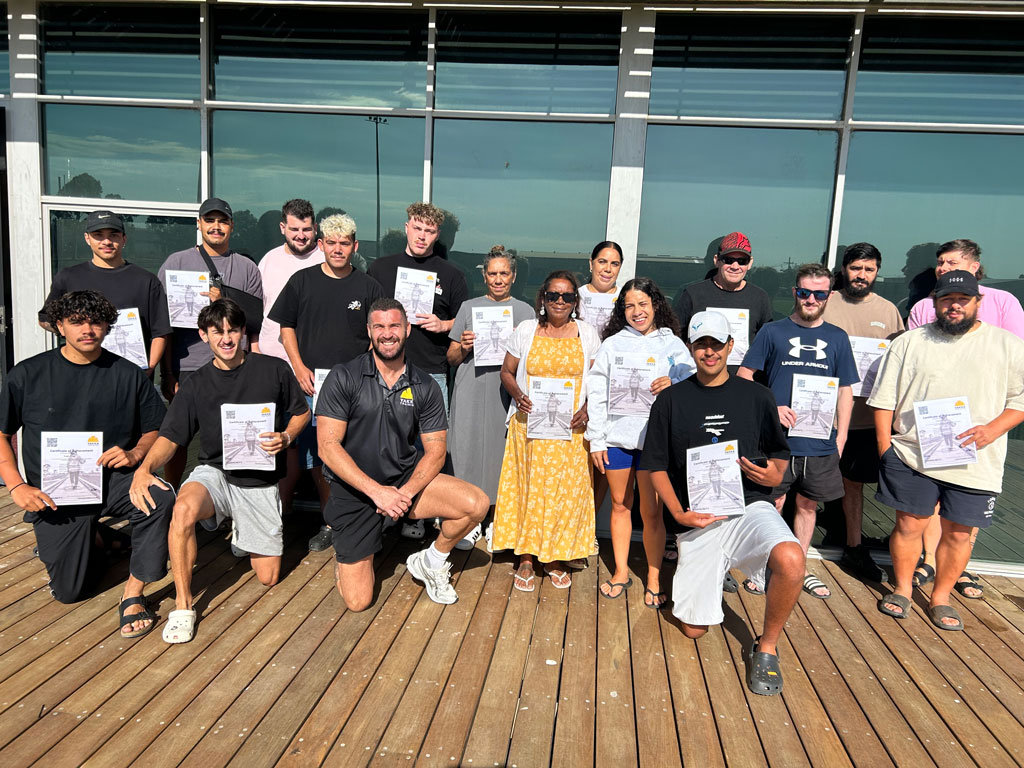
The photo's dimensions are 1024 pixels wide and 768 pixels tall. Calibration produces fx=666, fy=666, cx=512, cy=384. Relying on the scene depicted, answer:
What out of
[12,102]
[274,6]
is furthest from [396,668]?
[12,102]

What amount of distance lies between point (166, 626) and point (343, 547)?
907mm

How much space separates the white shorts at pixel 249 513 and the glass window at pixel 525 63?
3.15 meters

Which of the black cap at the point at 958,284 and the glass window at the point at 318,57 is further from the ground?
the glass window at the point at 318,57

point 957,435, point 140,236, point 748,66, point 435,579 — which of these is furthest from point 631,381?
point 140,236

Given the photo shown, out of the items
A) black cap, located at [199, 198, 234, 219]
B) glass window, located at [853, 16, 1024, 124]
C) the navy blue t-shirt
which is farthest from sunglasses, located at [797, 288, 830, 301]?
black cap, located at [199, 198, 234, 219]

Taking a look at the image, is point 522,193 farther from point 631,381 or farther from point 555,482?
point 555,482

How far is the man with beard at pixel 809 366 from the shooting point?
3807 millimetres

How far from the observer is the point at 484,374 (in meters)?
4.30

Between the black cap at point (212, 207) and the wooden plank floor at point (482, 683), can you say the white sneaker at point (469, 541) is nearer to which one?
the wooden plank floor at point (482, 683)

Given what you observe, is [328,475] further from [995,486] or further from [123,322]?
[995,486]

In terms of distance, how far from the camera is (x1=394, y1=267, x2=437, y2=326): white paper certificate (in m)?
4.34

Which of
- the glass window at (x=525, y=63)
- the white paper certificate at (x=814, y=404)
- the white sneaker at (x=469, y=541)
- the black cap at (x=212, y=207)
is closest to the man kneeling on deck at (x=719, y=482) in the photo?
the white paper certificate at (x=814, y=404)

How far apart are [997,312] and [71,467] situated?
532cm

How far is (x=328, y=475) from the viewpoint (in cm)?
369
